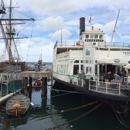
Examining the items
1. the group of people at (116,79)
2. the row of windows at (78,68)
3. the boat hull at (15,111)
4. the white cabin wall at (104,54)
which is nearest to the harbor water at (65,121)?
the boat hull at (15,111)

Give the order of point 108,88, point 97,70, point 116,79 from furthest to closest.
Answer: point 97,70, point 116,79, point 108,88

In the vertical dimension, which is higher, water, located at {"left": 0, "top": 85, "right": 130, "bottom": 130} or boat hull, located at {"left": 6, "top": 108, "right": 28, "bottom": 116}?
boat hull, located at {"left": 6, "top": 108, "right": 28, "bottom": 116}

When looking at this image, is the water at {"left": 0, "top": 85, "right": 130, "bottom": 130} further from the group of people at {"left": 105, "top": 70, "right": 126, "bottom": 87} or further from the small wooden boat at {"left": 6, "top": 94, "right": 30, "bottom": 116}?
the group of people at {"left": 105, "top": 70, "right": 126, "bottom": 87}

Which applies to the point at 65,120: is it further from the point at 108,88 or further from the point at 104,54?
the point at 104,54

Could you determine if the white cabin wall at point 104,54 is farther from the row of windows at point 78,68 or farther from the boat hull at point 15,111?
the boat hull at point 15,111

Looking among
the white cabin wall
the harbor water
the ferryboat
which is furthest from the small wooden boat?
the white cabin wall

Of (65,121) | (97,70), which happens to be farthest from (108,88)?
(97,70)

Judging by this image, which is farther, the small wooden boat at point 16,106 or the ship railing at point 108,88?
the small wooden boat at point 16,106

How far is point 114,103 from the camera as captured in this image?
1469 cm

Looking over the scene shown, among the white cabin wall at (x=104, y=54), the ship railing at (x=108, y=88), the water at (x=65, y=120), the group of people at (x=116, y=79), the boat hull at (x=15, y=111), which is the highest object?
the white cabin wall at (x=104, y=54)

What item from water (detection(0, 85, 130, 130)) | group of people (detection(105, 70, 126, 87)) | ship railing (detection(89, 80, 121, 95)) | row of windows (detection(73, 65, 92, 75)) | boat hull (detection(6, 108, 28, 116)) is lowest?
water (detection(0, 85, 130, 130))

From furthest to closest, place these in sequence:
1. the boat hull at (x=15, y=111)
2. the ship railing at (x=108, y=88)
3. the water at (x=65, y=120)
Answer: the boat hull at (x=15, y=111) < the water at (x=65, y=120) < the ship railing at (x=108, y=88)

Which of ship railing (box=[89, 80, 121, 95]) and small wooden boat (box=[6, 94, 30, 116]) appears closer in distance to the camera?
ship railing (box=[89, 80, 121, 95])

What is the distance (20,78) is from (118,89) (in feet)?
56.9
